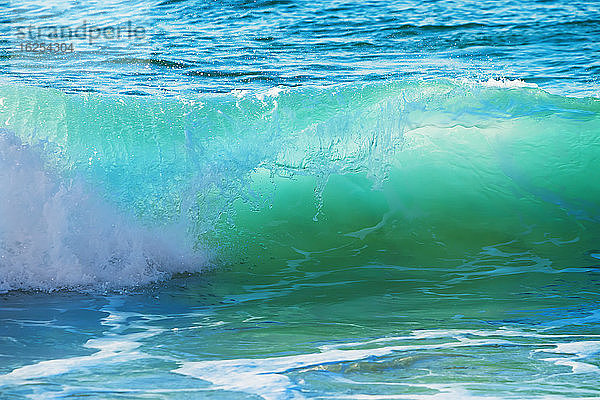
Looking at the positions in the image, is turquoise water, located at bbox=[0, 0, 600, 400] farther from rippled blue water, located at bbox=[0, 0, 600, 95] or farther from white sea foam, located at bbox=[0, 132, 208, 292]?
rippled blue water, located at bbox=[0, 0, 600, 95]

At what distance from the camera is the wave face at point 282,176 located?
4449mm

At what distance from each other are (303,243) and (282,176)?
498 millimetres

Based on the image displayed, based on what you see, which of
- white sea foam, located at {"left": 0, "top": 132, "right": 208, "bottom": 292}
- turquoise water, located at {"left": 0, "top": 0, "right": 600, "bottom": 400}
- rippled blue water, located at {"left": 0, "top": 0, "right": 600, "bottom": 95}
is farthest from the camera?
rippled blue water, located at {"left": 0, "top": 0, "right": 600, "bottom": 95}

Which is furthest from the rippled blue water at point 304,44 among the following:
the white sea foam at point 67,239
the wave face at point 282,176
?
the white sea foam at point 67,239

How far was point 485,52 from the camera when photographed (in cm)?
1022

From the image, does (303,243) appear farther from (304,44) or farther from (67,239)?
(304,44)

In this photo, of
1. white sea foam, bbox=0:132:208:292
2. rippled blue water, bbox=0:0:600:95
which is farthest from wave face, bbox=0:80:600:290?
rippled blue water, bbox=0:0:600:95

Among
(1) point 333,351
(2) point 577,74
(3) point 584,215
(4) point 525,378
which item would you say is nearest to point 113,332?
(1) point 333,351

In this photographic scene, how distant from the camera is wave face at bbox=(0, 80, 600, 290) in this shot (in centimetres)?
445

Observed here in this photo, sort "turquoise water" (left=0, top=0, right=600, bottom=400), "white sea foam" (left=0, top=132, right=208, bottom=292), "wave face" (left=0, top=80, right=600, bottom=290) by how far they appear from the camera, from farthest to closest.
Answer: "wave face" (left=0, top=80, right=600, bottom=290) → "white sea foam" (left=0, top=132, right=208, bottom=292) → "turquoise water" (left=0, top=0, right=600, bottom=400)

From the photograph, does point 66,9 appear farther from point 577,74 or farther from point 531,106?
point 531,106

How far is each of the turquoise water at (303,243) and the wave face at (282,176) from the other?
0.05 ft

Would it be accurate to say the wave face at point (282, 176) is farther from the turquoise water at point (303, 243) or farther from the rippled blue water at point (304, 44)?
the rippled blue water at point (304, 44)

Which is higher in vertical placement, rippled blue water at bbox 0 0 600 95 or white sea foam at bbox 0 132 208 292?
rippled blue water at bbox 0 0 600 95
